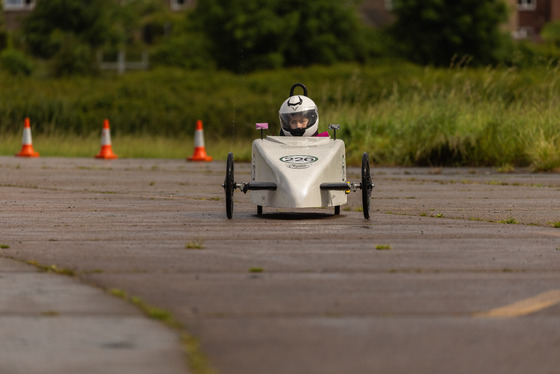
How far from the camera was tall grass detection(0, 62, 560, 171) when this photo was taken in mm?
25078

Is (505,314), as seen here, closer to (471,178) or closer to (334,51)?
(471,178)

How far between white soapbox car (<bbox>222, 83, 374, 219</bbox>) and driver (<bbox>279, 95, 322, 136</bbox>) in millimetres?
482

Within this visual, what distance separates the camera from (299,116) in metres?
13.6

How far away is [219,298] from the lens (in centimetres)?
725

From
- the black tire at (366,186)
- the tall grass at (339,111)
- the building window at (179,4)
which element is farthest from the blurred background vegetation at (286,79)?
the black tire at (366,186)

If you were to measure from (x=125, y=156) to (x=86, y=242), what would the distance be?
68.2ft

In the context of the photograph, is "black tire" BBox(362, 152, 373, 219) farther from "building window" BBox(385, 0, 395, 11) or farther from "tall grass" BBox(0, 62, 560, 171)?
"building window" BBox(385, 0, 395, 11)

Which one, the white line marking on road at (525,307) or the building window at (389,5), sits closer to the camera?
the white line marking on road at (525,307)

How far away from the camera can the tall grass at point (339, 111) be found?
82.3 ft

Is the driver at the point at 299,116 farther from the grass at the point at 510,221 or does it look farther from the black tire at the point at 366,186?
the grass at the point at 510,221

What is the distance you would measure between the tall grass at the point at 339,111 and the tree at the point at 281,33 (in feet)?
37.6

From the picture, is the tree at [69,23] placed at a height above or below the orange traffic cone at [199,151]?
above

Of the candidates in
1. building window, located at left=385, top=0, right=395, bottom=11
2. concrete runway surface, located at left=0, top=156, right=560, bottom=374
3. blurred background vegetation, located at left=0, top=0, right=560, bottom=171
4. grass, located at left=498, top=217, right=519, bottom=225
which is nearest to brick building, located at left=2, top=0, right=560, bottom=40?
blurred background vegetation, located at left=0, top=0, right=560, bottom=171

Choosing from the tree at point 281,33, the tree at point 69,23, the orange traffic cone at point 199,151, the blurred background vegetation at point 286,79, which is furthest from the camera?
the tree at point 69,23
